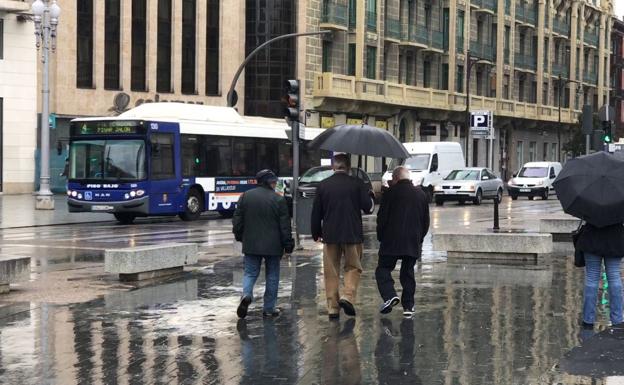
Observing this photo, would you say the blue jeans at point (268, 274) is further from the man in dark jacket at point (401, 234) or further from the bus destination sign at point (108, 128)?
the bus destination sign at point (108, 128)

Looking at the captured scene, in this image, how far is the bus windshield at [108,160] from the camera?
92.2 feet

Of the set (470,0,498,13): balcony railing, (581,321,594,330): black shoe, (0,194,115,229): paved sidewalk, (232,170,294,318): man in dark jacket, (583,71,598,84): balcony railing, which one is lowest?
(0,194,115,229): paved sidewalk

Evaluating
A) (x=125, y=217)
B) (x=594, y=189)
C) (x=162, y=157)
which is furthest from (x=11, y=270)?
(x=125, y=217)

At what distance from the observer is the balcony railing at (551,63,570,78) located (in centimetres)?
8212

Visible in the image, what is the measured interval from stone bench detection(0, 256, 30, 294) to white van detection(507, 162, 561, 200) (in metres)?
37.7

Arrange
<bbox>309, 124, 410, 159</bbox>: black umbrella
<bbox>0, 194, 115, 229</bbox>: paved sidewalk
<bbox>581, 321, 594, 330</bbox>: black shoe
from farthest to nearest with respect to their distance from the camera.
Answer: <bbox>0, 194, 115, 229</bbox>: paved sidewalk, <bbox>309, 124, 410, 159</bbox>: black umbrella, <bbox>581, 321, 594, 330</bbox>: black shoe

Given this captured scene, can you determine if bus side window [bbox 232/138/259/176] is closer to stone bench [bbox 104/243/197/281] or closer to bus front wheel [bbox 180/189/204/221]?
bus front wheel [bbox 180/189/204/221]

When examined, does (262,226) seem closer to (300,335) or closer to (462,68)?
(300,335)

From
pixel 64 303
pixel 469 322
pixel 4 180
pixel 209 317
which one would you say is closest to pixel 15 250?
pixel 64 303

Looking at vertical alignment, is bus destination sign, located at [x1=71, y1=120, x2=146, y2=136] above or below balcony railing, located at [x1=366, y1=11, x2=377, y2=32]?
below

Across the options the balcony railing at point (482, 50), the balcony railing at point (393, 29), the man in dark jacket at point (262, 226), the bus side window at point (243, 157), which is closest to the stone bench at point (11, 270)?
the man in dark jacket at point (262, 226)

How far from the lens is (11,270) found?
12.8 metres

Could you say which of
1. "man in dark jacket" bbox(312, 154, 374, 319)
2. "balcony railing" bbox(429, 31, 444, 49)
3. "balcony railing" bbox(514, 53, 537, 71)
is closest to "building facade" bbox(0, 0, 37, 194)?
"balcony railing" bbox(429, 31, 444, 49)

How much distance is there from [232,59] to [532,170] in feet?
49.5
